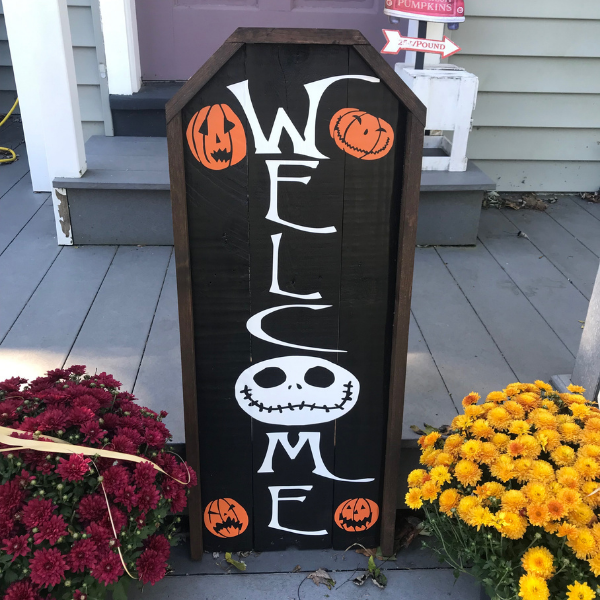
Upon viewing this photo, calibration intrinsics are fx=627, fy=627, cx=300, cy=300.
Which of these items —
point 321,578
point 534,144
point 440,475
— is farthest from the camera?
point 534,144

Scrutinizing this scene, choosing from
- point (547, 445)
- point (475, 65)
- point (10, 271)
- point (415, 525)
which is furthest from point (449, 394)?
point (475, 65)

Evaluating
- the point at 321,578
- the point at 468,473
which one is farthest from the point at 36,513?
the point at 468,473

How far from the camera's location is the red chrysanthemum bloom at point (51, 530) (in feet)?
4.02

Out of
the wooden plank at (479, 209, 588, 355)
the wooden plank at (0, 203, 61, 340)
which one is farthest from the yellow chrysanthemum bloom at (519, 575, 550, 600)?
the wooden plank at (0, 203, 61, 340)

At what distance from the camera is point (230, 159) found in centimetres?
133

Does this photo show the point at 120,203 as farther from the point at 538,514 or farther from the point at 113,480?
the point at 538,514

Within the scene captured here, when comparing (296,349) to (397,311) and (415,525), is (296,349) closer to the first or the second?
(397,311)

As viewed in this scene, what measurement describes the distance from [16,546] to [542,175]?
3.66m

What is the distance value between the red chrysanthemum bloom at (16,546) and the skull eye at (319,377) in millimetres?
706

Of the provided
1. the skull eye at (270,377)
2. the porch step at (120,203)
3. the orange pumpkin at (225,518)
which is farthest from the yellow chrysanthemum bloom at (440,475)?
the porch step at (120,203)

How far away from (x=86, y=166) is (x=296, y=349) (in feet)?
6.38

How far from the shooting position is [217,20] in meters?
3.59

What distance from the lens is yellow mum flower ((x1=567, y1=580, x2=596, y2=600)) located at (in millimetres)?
1212

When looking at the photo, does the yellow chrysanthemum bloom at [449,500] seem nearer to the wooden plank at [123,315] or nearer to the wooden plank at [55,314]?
the wooden plank at [123,315]
